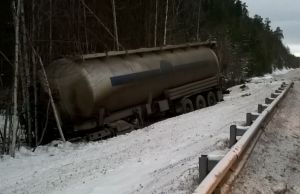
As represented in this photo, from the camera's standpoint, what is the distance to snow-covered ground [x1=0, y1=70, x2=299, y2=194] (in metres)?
7.42

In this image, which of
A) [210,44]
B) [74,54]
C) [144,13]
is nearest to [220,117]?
[74,54]

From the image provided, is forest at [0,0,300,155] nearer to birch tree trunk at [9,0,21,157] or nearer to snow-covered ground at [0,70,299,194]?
birch tree trunk at [9,0,21,157]

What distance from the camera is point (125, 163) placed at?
973 cm

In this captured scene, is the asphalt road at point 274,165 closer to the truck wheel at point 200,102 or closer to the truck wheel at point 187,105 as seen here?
the truck wheel at point 187,105

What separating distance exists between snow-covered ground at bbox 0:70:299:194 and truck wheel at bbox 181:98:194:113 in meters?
5.20

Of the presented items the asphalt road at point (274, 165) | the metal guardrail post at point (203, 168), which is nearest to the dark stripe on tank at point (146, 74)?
the asphalt road at point (274, 165)

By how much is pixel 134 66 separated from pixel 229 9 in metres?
72.3

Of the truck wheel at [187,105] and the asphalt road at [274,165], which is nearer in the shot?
the asphalt road at [274,165]

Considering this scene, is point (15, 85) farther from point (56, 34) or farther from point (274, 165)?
point (274, 165)

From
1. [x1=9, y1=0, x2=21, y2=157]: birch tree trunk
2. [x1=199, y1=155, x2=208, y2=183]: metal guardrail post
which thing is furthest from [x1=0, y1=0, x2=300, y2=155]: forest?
[x1=199, y1=155, x2=208, y2=183]: metal guardrail post

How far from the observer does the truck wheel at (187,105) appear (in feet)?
66.7

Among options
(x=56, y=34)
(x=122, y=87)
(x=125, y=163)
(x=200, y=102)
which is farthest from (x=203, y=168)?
(x=200, y=102)

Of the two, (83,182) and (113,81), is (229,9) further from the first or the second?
(83,182)

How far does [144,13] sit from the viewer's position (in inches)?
1139
